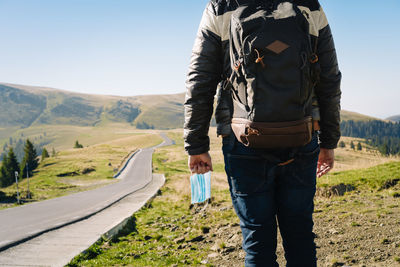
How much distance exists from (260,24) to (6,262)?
5.38 m

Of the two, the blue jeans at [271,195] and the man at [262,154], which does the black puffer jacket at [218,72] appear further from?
the blue jeans at [271,195]

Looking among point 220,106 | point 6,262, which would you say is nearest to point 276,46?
point 220,106

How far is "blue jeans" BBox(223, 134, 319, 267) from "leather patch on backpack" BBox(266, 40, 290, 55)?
1.93ft

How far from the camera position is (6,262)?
4.90m

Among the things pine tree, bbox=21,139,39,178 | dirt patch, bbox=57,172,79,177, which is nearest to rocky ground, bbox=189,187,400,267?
dirt patch, bbox=57,172,79,177

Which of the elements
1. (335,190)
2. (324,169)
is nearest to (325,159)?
(324,169)

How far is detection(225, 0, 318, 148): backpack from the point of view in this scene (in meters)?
1.76

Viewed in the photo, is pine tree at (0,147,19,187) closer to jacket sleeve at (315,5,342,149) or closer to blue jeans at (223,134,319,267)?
blue jeans at (223,134,319,267)

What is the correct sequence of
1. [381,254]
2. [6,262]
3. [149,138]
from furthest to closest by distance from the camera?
1. [149,138]
2. [6,262]
3. [381,254]

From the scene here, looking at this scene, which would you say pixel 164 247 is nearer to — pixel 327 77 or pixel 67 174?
pixel 327 77

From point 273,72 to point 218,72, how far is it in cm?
48

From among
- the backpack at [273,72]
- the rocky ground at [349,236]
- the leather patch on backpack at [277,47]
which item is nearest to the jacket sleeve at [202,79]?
the backpack at [273,72]

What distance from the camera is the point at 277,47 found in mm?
1752

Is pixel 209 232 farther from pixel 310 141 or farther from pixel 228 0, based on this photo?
pixel 228 0
